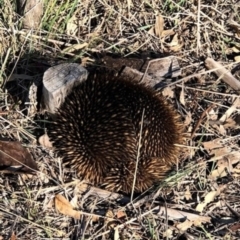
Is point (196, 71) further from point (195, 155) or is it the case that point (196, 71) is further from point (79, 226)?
point (79, 226)

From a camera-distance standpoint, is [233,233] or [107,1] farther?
[107,1]

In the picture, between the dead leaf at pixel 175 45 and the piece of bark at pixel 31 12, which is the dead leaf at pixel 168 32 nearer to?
the dead leaf at pixel 175 45

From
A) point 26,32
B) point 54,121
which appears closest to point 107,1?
Result: point 26,32

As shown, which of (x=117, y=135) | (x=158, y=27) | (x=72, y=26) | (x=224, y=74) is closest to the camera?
(x=117, y=135)

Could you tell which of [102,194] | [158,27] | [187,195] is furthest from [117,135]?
[158,27]

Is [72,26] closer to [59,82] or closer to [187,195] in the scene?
[59,82]

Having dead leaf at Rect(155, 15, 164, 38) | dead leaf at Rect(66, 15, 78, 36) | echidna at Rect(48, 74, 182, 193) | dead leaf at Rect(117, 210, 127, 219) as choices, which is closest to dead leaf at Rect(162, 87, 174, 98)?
echidna at Rect(48, 74, 182, 193)
